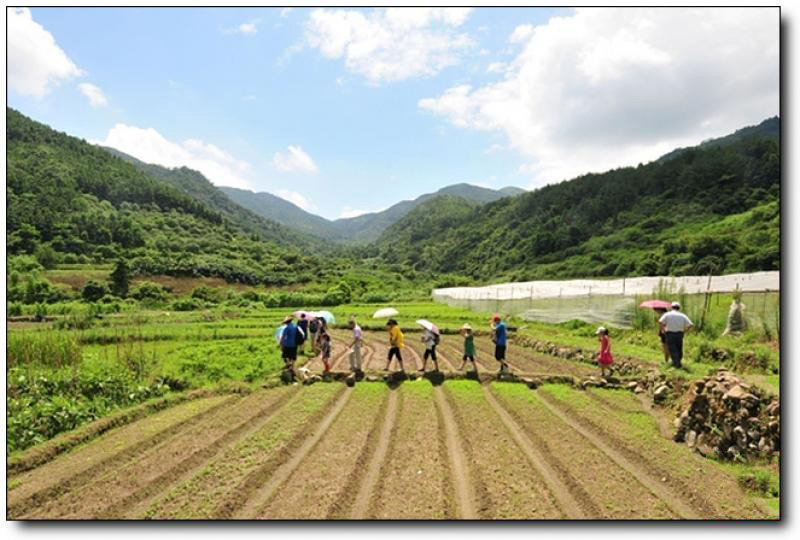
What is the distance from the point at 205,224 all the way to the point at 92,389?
143786 mm

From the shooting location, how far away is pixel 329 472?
25.6 feet

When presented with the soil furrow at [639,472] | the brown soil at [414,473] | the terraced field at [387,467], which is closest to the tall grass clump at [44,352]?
the terraced field at [387,467]

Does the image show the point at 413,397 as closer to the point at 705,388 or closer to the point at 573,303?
the point at 705,388

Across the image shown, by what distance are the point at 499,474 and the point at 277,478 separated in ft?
12.9

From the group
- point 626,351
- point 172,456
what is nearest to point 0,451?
point 172,456

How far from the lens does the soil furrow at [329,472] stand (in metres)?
6.63

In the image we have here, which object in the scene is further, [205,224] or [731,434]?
[205,224]

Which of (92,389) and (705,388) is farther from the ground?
(705,388)

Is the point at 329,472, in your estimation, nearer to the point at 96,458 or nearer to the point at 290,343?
the point at 96,458

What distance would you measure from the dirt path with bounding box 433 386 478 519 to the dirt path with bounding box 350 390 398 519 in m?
1.32

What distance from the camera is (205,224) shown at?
143375mm

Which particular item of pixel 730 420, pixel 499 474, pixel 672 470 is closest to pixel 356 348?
pixel 499 474

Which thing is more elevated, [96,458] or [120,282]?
[120,282]

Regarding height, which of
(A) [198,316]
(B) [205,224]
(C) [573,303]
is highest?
(B) [205,224]
